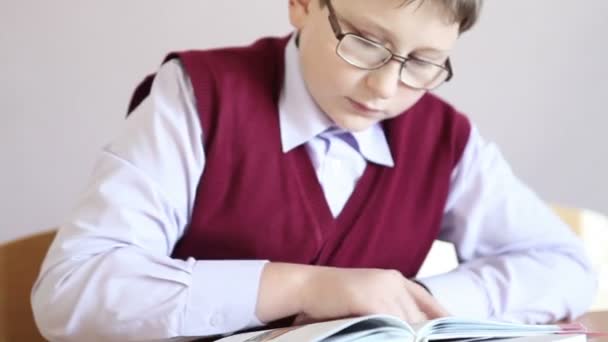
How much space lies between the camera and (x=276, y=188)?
0.92 m

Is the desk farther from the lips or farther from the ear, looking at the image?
the ear

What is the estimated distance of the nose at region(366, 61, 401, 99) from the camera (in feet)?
2.71

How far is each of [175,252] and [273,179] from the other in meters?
0.14

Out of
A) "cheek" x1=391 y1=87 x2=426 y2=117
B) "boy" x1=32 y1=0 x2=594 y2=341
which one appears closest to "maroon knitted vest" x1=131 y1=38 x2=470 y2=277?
"boy" x1=32 y1=0 x2=594 y2=341

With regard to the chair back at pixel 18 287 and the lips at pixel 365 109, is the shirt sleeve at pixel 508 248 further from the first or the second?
the chair back at pixel 18 287

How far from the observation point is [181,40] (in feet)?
4.82

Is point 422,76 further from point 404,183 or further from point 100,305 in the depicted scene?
point 100,305

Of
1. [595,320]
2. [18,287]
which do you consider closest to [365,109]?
[595,320]

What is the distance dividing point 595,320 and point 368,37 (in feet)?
1.36

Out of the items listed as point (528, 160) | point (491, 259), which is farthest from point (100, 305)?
point (528, 160)

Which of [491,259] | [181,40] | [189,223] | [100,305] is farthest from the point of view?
[181,40]

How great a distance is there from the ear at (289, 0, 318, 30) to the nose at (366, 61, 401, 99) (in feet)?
0.36

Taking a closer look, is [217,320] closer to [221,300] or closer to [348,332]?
[221,300]

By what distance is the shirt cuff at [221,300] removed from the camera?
0.77 meters
